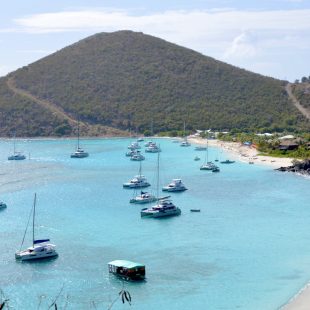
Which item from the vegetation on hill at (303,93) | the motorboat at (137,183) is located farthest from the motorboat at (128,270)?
the vegetation on hill at (303,93)

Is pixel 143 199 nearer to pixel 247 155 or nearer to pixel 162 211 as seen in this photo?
pixel 162 211

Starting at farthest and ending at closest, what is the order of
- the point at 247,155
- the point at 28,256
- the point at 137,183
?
the point at 247,155 → the point at 137,183 → the point at 28,256

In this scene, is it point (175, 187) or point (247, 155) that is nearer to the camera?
point (175, 187)

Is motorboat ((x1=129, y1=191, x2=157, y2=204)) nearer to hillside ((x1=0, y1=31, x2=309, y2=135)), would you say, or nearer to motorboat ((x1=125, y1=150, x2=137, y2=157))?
motorboat ((x1=125, y1=150, x2=137, y2=157))

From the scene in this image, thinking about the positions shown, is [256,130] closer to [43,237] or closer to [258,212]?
[258,212]

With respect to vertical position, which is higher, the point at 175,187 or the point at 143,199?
the point at 175,187

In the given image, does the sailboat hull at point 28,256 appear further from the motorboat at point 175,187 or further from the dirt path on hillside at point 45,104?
the dirt path on hillside at point 45,104

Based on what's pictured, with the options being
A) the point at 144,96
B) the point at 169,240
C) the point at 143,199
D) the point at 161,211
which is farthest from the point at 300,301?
the point at 144,96
